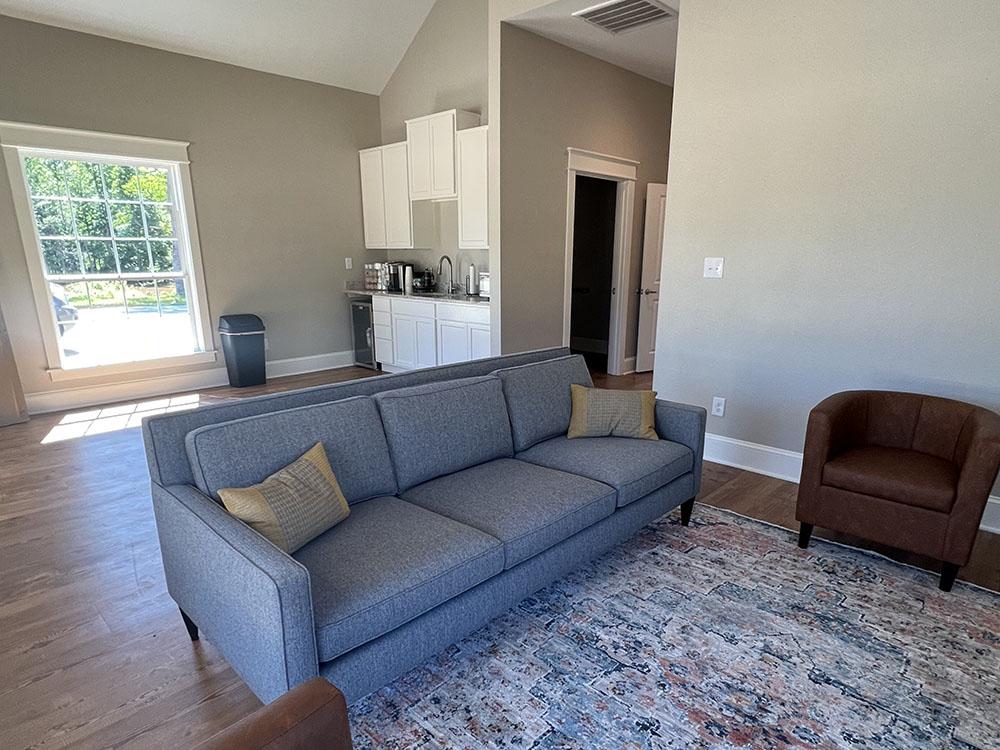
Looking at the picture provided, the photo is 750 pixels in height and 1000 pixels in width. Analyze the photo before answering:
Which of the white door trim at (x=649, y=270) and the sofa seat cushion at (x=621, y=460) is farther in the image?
the white door trim at (x=649, y=270)

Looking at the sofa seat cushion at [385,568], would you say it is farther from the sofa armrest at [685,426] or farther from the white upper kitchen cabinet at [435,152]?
the white upper kitchen cabinet at [435,152]

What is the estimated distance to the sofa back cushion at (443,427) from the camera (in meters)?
2.19

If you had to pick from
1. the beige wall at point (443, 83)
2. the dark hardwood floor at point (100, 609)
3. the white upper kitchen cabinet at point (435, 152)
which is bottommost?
the dark hardwood floor at point (100, 609)

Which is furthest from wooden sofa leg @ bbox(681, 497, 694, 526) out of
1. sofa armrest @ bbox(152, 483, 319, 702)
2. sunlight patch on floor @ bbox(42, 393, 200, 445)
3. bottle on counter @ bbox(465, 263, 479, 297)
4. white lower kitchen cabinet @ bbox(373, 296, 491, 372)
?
sunlight patch on floor @ bbox(42, 393, 200, 445)

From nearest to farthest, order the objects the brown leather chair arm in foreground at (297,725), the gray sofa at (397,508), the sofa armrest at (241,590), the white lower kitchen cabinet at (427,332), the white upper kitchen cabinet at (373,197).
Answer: the brown leather chair arm in foreground at (297,725), the sofa armrest at (241,590), the gray sofa at (397,508), the white lower kitchen cabinet at (427,332), the white upper kitchen cabinet at (373,197)

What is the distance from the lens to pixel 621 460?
2430 millimetres

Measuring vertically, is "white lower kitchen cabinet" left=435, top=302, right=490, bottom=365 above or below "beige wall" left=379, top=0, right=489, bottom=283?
below

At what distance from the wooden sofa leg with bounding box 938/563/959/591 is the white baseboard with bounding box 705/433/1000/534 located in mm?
965

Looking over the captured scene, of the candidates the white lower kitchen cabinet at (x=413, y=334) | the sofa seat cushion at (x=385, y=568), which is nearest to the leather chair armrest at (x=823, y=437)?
the sofa seat cushion at (x=385, y=568)

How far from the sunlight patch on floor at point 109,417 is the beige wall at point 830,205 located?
12.7ft

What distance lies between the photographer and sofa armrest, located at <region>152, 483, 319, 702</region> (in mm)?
1312

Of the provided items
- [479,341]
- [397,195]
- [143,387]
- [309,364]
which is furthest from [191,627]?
[397,195]

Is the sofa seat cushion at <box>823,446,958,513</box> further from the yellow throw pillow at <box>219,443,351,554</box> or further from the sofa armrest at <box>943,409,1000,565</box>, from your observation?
the yellow throw pillow at <box>219,443,351,554</box>

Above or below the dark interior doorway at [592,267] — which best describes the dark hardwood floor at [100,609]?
below
